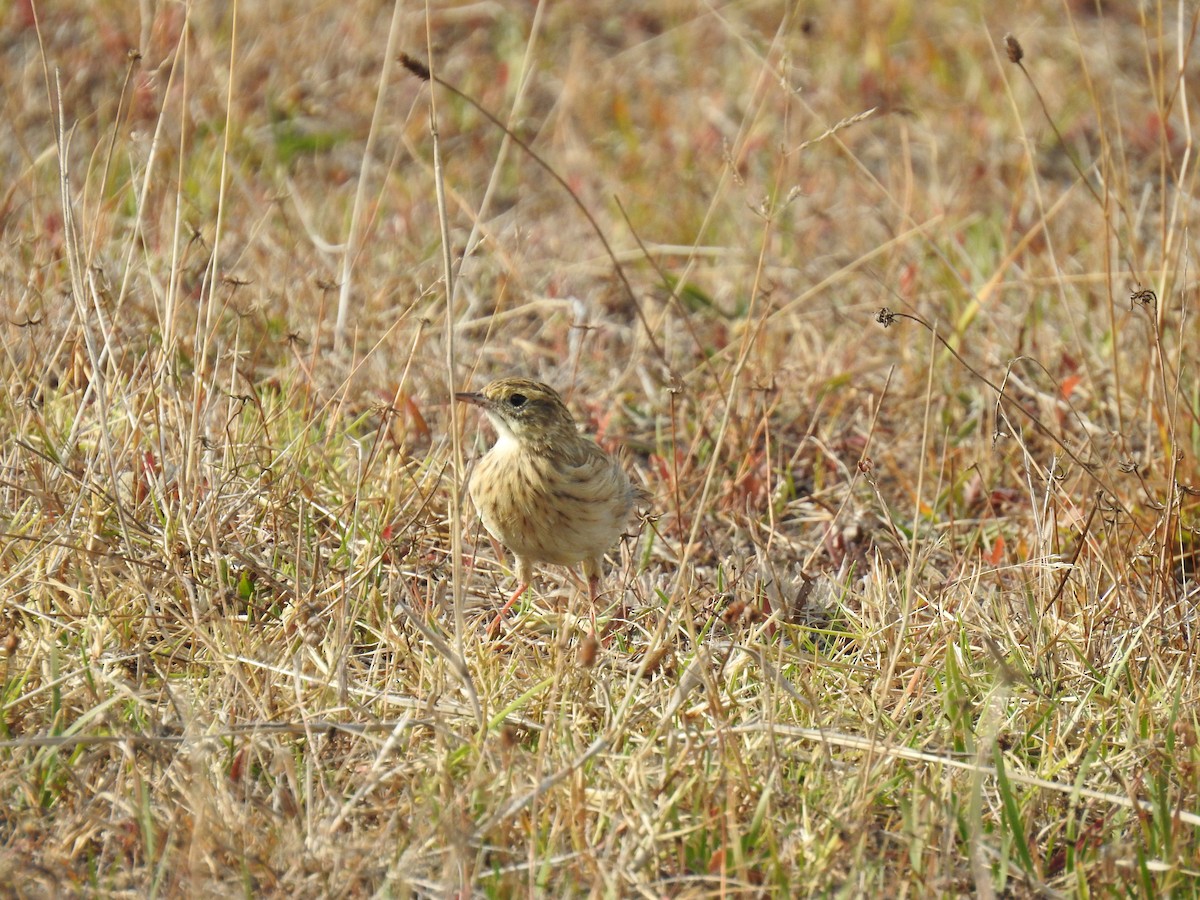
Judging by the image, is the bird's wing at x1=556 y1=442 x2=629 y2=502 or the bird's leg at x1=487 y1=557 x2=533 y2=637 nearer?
the bird's leg at x1=487 y1=557 x2=533 y2=637

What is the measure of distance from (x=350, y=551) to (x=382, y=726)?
97 cm

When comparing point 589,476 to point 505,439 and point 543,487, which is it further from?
point 505,439

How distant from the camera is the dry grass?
3281mm

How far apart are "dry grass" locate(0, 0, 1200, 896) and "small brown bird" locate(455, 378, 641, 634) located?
0.15m

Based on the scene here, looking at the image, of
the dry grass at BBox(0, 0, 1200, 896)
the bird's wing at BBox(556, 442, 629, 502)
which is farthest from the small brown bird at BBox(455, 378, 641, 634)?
the dry grass at BBox(0, 0, 1200, 896)

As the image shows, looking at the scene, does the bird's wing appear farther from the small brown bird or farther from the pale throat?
the pale throat

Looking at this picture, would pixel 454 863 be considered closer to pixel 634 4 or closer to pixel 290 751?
pixel 290 751

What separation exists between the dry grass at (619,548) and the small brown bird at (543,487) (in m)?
0.15

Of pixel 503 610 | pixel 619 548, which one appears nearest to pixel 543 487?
pixel 503 610

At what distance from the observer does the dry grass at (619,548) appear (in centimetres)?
328

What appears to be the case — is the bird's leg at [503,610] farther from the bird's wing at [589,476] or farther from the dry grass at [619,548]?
the bird's wing at [589,476]

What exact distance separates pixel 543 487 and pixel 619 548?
66cm

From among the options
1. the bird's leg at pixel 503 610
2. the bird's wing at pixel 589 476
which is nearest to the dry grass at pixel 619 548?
the bird's leg at pixel 503 610

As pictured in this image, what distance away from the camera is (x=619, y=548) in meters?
5.16
